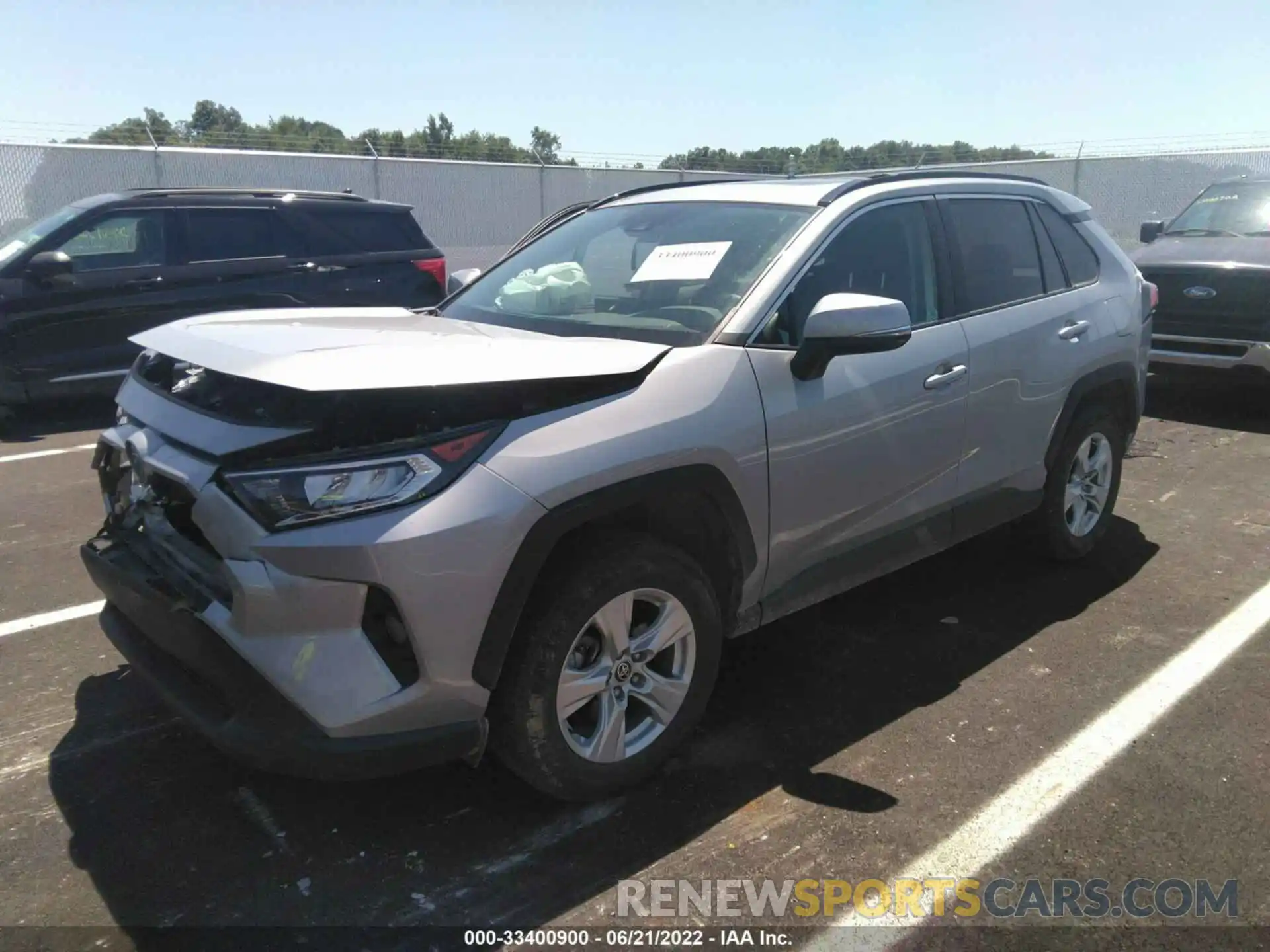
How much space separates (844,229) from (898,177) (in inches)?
22.9

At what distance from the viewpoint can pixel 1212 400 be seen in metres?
9.02

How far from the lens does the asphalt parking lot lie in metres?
2.58

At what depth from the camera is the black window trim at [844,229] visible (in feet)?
10.6

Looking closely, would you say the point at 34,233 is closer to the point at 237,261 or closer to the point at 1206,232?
the point at 237,261

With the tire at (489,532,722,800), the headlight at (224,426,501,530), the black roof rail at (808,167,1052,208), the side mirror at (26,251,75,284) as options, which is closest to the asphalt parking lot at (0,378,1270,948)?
the tire at (489,532,722,800)

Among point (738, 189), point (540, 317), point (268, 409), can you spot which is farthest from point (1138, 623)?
point (268, 409)

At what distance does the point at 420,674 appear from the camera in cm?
245

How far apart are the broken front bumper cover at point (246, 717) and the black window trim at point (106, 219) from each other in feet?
19.8

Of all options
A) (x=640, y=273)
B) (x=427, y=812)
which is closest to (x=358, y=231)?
(x=640, y=273)

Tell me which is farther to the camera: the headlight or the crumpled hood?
the crumpled hood

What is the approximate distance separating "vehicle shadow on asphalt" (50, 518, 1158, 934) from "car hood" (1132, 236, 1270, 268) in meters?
5.91

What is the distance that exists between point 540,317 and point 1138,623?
2839 millimetres

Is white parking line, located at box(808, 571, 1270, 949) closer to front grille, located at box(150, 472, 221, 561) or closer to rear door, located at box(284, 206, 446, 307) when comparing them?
front grille, located at box(150, 472, 221, 561)

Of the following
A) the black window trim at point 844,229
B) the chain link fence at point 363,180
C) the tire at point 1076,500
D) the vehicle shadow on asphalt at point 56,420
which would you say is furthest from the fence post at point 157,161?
the tire at point 1076,500
